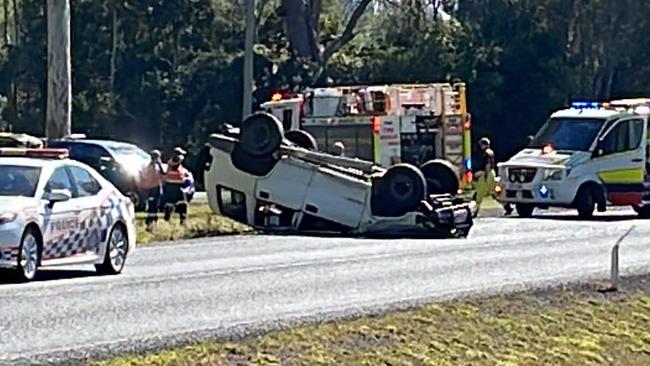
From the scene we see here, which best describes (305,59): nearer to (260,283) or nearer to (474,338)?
(260,283)

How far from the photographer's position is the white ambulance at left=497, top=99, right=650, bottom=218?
35.8m

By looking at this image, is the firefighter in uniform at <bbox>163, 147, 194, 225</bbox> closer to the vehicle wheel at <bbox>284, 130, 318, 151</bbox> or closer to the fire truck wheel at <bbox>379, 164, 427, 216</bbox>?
the vehicle wheel at <bbox>284, 130, 318, 151</bbox>

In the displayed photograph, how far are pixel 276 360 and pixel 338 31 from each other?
6082 centimetres

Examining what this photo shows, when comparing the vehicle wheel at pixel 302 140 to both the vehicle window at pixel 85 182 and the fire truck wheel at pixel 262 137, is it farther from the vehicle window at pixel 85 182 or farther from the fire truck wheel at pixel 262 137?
the vehicle window at pixel 85 182

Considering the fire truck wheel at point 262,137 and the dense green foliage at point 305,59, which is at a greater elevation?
the dense green foliage at point 305,59

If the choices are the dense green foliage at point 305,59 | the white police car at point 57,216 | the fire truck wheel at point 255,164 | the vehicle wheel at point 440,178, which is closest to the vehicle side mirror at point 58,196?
the white police car at point 57,216

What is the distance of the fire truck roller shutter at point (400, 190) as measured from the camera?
28.8 m

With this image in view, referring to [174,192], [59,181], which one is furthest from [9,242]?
[174,192]

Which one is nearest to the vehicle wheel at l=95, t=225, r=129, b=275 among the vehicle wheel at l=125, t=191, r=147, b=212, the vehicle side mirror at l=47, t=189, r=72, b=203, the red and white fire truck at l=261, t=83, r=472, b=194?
the vehicle side mirror at l=47, t=189, r=72, b=203

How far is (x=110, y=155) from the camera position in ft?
118

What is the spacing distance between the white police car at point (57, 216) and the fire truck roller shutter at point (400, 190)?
873 centimetres

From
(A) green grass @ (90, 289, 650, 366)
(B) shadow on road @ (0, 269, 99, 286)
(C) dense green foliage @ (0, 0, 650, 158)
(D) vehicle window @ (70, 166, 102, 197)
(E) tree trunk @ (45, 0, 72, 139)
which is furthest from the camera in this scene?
(C) dense green foliage @ (0, 0, 650, 158)

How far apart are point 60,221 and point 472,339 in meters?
5.84

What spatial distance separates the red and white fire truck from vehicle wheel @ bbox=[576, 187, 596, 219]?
8.01ft
